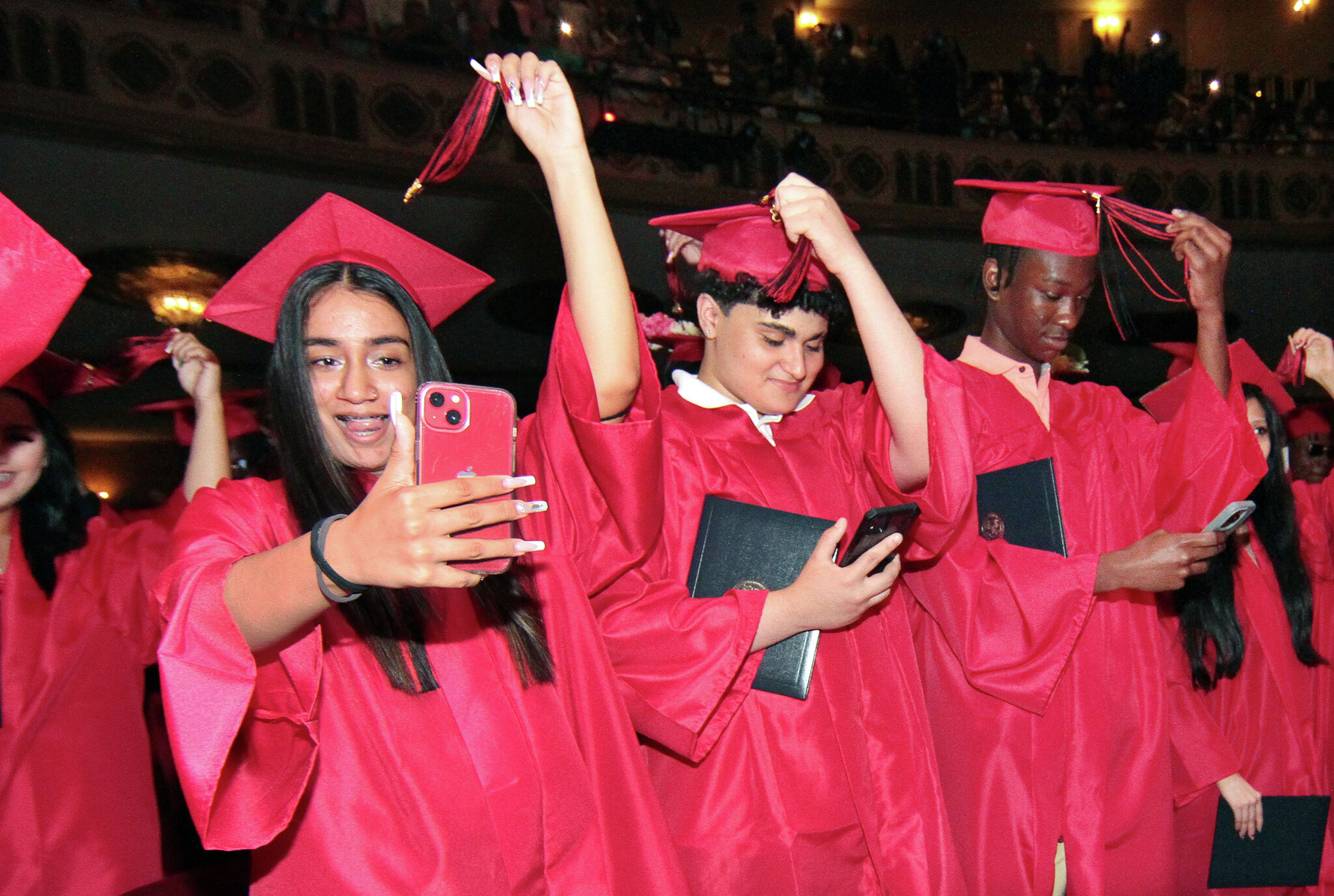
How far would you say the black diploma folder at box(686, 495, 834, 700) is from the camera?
70.2 inches

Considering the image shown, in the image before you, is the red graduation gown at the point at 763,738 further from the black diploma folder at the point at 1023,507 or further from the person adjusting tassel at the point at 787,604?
the black diploma folder at the point at 1023,507

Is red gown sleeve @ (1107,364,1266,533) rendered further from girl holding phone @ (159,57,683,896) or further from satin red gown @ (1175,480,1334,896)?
girl holding phone @ (159,57,683,896)

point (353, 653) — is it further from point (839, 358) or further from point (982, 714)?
point (839, 358)

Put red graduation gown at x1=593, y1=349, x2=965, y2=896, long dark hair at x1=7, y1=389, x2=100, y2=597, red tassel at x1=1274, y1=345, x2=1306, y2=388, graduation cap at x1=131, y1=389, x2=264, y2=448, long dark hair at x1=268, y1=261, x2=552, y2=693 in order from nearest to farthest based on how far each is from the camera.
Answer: long dark hair at x1=268, y1=261, x2=552, y2=693 → red graduation gown at x1=593, y1=349, x2=965, y2=896 → long dark hair at x1=7, y1=389, x2=100, y2=597 → red tassel at x1=1274, y1=345, x2=1306, y2=388 → graduation cap at x1=131, y1=389, x2=264, y2=448

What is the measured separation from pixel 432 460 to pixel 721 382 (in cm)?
107

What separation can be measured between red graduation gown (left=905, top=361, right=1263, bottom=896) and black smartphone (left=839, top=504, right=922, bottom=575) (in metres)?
0.32

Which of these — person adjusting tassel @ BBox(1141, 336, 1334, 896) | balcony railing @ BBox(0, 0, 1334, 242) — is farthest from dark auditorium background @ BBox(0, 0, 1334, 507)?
person adjusting tassel @ BBox(1141, 336, 1334, 896)

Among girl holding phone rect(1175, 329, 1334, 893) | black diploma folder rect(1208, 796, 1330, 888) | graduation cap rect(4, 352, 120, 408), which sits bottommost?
black diploma folder rect(1208, 796, 1330, 888)

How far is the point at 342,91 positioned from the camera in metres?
8.34

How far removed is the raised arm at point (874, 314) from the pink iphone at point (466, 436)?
0.86 meters

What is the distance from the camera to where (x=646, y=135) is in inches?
374

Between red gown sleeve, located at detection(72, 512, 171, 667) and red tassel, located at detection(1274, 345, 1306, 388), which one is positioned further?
red tassel, located at detection(1274, 345, 1306, 388)

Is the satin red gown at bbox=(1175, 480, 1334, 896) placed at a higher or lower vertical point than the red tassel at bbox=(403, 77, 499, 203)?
lower

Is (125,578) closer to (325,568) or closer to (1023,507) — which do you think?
(325,568)
